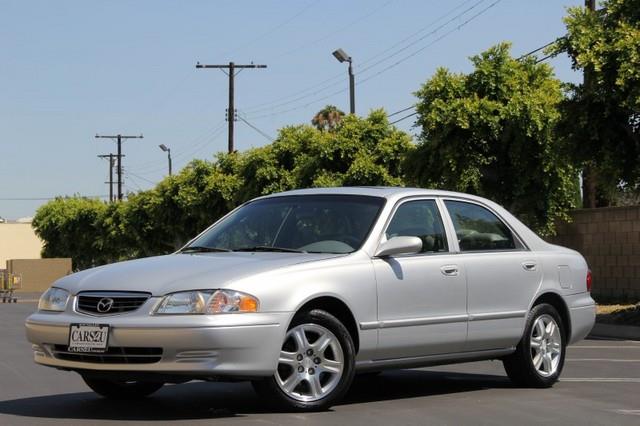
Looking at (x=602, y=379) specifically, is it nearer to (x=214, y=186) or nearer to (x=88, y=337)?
(x=88, y=337)

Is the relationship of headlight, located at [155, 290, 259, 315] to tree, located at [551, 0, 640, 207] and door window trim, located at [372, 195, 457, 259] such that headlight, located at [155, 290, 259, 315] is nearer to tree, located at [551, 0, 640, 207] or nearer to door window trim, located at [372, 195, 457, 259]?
door window trim, located at [372, 195, 457, 259]

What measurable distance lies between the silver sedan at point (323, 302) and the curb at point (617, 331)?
883 cm

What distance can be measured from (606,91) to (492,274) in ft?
37.4

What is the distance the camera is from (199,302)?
8.06m

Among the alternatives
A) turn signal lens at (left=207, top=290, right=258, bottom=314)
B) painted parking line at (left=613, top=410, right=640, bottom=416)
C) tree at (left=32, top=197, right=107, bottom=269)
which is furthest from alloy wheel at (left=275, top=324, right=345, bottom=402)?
tree at (left=32, top=197, right=107, bottom=269)

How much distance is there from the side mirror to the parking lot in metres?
1.13

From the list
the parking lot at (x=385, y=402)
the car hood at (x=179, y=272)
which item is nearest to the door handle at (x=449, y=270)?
the parking lot at (x=385, y=402)

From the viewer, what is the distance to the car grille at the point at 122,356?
26.5 ft

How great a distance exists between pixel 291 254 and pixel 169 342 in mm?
1373

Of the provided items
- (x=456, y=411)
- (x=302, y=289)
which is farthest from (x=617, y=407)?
(x=302, y=289)

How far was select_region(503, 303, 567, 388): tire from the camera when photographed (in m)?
10.4

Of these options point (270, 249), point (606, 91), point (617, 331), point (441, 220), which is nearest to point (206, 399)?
point (270, 249)

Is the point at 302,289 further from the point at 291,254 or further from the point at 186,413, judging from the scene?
the point at 186,413

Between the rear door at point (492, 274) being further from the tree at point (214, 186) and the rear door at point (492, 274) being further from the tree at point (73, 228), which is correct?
the tree at point (73, 228)
